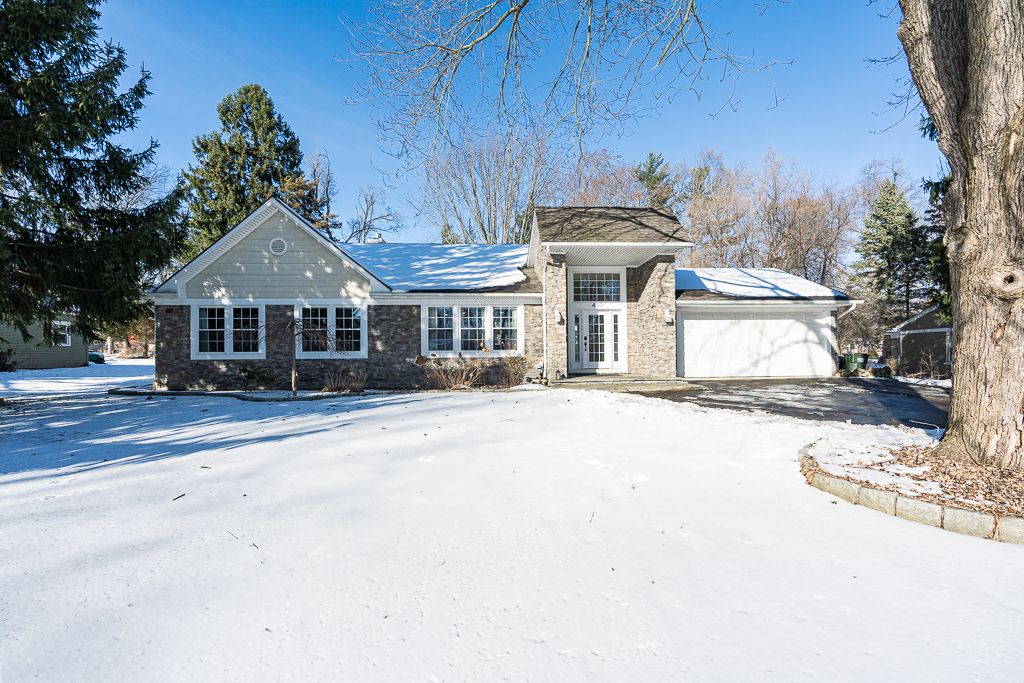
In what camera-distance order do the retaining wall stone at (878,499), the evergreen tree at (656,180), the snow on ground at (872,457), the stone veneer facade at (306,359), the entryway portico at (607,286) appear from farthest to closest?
1. the evergreen tree at (656,180)
2. the stone veneer facade at (306,359)
3. the entryway portico at (607,286)
4. the snow on ground at (872,457)
5. the retaining wall stone at (878,499)

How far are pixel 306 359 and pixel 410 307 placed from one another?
131 inches

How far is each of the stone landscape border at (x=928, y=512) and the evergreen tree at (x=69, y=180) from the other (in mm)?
13147

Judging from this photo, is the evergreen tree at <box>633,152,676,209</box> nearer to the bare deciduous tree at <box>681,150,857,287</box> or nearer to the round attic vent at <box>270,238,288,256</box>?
the bare deciduous tree at <box>681,150,857,287</box>

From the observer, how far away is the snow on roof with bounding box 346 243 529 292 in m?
14.2

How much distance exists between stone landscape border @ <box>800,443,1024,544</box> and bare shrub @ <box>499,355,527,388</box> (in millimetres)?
9415

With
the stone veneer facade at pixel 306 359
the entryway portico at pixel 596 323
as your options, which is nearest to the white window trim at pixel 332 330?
the stone veneer facade at pixel 306 359

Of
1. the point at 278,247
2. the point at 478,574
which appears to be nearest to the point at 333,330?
the point at 278,247

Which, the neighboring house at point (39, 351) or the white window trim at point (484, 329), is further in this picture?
the neighboring house at point (39, 351)

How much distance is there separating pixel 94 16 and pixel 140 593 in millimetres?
13812

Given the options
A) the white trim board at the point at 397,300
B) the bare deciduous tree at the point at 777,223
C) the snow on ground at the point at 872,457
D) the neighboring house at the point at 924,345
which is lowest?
the snow on ground at the point at 872,457

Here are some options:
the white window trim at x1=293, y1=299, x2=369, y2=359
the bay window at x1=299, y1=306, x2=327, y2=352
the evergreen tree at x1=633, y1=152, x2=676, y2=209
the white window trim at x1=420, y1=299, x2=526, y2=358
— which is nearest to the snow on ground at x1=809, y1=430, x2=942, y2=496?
the white window trim at x1=420, y1=299, x2=526, y2=358

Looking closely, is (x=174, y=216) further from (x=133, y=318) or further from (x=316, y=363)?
(x=316, y=363)

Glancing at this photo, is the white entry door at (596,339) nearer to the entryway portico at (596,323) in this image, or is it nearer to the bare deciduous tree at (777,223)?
the entryway portico at (596,323)

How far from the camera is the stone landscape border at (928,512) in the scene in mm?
3148
